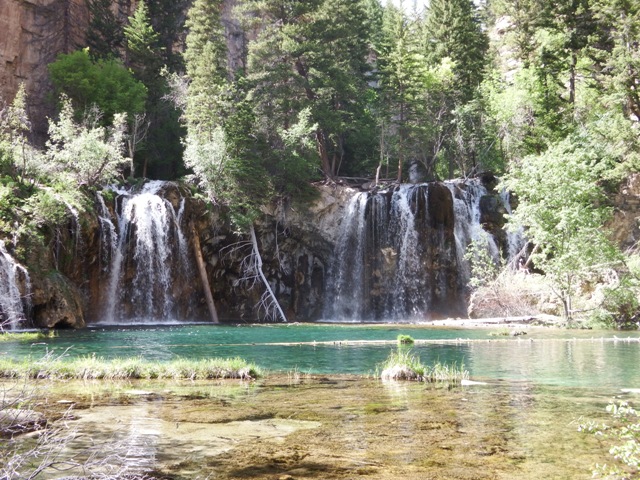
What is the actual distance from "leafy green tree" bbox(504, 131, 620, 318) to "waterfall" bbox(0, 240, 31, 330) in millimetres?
21272

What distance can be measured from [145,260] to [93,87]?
1289 centimetres

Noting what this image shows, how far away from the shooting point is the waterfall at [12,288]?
2377 centimetres

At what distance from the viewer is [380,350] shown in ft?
57.9

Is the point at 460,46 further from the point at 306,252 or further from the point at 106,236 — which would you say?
the point at 106,236

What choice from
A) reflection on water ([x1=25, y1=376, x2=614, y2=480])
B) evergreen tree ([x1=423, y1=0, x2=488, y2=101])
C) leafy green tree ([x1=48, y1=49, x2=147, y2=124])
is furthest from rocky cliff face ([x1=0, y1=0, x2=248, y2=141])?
reflection on water ([x1=25, y1=376, x2=614, y2=480])

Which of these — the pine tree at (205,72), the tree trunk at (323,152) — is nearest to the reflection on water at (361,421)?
the pine tree at (205,72)

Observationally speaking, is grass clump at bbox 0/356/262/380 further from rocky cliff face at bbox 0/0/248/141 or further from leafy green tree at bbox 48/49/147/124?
rocky cliff face at bbox 0/0/248/141

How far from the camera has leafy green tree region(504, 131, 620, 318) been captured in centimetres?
2550

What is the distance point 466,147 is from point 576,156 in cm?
1534

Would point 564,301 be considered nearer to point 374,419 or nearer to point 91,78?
point 374,419

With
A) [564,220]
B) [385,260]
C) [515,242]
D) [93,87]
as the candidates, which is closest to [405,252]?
[385,260]

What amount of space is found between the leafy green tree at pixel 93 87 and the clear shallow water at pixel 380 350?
18443mm

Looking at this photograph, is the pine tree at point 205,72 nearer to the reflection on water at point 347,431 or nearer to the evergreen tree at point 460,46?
the evergreen tree at point 460,46

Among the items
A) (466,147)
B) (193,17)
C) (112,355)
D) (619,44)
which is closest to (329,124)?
(466,147)
